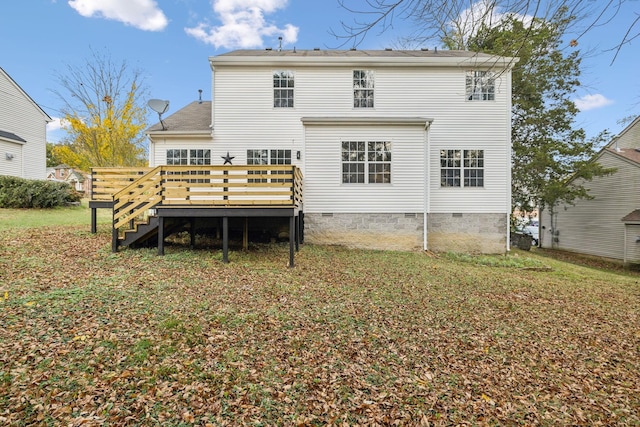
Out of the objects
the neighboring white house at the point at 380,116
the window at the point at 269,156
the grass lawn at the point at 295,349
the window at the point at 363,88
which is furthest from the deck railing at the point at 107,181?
the window at the point at 363,88

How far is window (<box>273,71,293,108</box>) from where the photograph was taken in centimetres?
1157

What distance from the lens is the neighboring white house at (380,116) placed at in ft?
35.9

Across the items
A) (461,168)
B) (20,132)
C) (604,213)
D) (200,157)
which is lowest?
(604,213)

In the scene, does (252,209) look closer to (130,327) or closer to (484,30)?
(130,327)

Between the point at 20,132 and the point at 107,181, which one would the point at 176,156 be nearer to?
the point at 107,181

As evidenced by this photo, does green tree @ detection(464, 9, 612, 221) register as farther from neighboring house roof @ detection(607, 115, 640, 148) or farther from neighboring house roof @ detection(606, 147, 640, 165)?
neighboring house roof @ detection(607, 115, 640, 148)

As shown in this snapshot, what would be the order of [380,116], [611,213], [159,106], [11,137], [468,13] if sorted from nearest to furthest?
[468,13], [159,106], [380,116], [11,137], [611,213]

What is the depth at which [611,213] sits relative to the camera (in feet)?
54.3

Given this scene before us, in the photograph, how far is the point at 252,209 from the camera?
778 centimetres

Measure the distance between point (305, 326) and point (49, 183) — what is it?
1654 centimetres

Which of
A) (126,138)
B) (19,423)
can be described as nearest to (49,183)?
(126,138)

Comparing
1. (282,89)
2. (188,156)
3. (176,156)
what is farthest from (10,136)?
(282,89)

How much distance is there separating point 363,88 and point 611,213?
15.5 metres

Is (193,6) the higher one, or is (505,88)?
(193,6)
